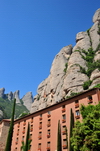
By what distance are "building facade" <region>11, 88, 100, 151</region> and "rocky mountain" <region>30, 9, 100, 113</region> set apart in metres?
21.4

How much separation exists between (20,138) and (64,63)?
4976 cm

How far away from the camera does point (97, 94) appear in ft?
117

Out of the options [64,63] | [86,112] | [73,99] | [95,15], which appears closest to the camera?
[86,112]

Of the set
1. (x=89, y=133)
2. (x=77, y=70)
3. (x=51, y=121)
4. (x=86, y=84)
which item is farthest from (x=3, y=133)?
(x=89, y=133)

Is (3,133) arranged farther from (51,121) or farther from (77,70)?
(77,70)

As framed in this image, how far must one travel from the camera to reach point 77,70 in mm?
73688

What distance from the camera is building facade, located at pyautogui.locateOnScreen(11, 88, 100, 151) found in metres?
37.5

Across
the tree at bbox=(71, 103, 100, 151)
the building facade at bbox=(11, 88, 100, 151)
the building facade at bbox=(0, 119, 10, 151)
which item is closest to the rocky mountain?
the building facade at bbox=(11, 88, 100, 151)

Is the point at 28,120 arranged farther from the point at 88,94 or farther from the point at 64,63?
the point at 64,63

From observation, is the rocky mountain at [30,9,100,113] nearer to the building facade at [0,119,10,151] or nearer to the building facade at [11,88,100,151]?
the building facade at [11,88,100,151]

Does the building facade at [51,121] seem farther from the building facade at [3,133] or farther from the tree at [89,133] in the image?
the tree at [89,133]

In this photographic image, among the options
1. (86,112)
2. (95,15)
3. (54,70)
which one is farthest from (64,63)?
(86,112)

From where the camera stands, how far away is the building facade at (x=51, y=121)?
123ft

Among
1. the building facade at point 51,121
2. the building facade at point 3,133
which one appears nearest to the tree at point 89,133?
the building facade at point 51,121
